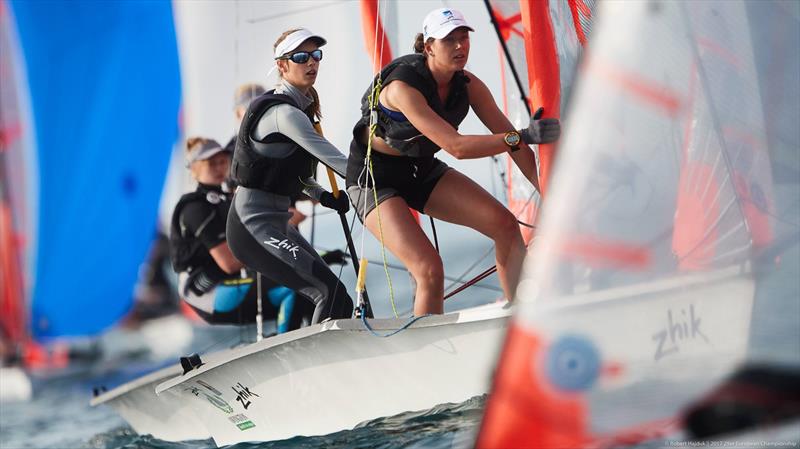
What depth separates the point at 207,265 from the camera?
255 inches

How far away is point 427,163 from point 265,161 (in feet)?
2.77

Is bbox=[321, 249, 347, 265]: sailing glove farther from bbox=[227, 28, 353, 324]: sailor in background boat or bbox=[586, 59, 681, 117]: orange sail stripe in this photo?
bbox=[586, 59, 681, 117]: orange sail stripe

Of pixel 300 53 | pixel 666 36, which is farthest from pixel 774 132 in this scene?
pixel 300 53

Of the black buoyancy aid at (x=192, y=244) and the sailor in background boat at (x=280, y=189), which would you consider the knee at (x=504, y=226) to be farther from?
the black buoyancy aid at (x=192, y=244)

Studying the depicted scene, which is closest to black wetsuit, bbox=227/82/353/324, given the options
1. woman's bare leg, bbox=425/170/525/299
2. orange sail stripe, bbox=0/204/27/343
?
woman's bare leg, bbox=425/170/525/299

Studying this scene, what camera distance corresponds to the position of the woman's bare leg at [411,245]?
13.4 ft

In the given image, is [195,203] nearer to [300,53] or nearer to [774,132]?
[300,53]

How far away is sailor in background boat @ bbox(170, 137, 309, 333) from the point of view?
633cm

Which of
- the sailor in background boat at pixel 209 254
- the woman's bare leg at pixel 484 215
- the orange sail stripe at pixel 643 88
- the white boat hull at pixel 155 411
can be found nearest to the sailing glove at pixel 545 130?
the woman's bare leg at pixel 484 215

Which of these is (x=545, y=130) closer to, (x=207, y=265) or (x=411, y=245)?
(x=411, y=245)

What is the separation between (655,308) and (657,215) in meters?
0.19

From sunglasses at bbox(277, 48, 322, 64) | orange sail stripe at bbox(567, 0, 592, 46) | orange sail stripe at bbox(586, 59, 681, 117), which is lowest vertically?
orange sail stripe at bbox(586, 59, 681, 117)

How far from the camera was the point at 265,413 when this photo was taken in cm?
464

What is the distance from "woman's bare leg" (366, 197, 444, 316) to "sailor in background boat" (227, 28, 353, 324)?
0.67 meters
